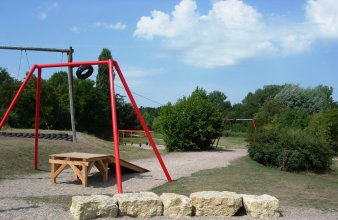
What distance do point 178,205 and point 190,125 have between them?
1620cm

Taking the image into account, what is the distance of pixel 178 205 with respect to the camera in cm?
739

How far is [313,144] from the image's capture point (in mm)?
16547

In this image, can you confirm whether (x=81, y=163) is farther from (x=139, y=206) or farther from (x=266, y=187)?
(x=266, y=187)

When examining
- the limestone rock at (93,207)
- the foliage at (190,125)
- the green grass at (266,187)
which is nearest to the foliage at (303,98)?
the foliage at (190,125)

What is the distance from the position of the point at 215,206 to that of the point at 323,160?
1040cm

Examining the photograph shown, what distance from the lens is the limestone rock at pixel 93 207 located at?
6816 mm

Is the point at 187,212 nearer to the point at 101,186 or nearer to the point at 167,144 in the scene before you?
the point at 101,186

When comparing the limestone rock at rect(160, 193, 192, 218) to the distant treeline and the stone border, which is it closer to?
the stone border

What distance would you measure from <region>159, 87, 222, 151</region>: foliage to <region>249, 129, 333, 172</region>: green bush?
623 cm

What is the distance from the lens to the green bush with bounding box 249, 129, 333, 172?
15961 millimetres

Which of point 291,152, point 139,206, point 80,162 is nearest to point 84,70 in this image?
point 80,162

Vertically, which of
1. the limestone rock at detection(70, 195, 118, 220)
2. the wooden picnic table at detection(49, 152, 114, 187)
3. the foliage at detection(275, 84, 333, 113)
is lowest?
the limestone rock at detection(70, 195, 118, 220)

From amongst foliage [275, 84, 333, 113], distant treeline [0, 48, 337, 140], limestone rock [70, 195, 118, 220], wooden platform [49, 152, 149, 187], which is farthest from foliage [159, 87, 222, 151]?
foliage [275, 84, 333, 113]

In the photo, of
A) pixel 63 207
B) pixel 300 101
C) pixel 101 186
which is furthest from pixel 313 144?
pixel 300 101
